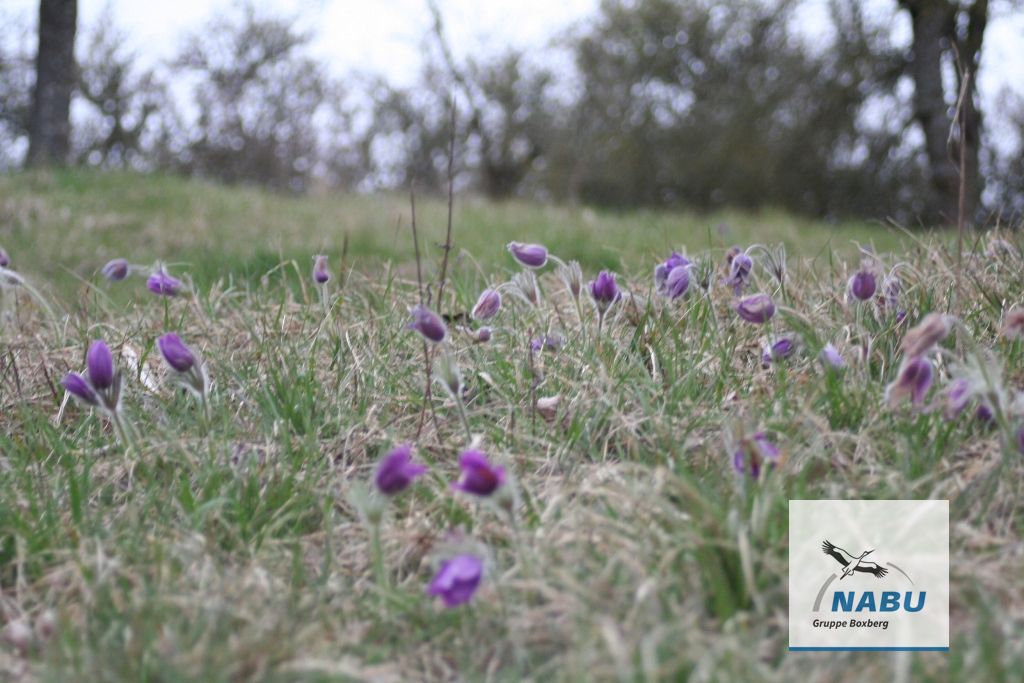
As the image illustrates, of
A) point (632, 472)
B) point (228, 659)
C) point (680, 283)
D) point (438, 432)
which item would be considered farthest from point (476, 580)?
point (680, 283)

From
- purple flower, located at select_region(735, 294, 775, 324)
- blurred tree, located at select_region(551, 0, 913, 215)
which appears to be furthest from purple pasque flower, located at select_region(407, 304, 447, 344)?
blurred tree, located at select_region(551, 0, 913, 215)

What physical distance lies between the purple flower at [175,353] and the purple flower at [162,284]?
27.0 inches

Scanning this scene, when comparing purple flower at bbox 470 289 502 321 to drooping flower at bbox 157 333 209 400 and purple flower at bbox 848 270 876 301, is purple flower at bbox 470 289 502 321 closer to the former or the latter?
drooping flower at bbox 157 333 209 400

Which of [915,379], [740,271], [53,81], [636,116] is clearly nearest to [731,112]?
[636,116]

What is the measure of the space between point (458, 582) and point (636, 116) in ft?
46.5

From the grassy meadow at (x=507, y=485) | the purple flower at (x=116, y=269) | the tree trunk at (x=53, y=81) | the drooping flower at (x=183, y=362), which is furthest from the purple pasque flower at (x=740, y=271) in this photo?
the tree trunk at (x=53, y=81)

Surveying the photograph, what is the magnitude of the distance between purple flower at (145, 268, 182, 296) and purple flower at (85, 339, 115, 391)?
70cm

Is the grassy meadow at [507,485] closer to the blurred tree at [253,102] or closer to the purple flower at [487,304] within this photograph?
the purple flower at [487,304]

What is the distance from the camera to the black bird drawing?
1252 millimetres

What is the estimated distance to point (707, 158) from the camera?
13.8 metres

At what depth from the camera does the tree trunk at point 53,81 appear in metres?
7.71

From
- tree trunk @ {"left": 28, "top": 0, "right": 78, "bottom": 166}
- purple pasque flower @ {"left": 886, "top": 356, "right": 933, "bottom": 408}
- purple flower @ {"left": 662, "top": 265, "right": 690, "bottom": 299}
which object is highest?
tree trunk @ {"left": 28, "top": 0, "right": 78, "bottom": 166}

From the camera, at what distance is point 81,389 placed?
5.03 ft

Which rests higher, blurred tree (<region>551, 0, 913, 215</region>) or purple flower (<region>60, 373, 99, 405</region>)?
blurred tree (<region>551, 0, 913, 215</region>)
